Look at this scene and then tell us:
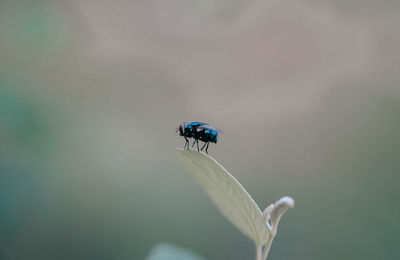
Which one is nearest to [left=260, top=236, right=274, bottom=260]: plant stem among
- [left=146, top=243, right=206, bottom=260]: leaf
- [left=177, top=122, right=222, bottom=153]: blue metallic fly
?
[left=146, top=243, right=206, bottom=260]: leaf

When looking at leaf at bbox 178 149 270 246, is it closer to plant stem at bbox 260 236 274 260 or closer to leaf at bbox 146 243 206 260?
plant stem at bbox 260 236 274 260

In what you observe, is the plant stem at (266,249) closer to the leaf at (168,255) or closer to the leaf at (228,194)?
the leaf at (228,194)

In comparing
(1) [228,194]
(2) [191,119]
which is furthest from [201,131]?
(2) [191,119]

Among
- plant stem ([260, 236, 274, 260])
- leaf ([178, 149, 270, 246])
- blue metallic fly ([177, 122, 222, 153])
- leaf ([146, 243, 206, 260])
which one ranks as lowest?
leaf ([146, 243, 206, 260])

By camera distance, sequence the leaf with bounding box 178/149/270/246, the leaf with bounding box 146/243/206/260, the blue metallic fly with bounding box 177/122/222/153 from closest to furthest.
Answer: the leaf with bounding box 178/149/270/246, the leaf with bounding box 146/243/206/260, the blue metallic fly with bounding box 177/122/222/153

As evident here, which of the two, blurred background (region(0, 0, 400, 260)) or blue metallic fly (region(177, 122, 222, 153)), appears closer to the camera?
blue metallic fly (region(177, 122, 222, 153))

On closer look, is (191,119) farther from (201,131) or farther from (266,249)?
(266,249)

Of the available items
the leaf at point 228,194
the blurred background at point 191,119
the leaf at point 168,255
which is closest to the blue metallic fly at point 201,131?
the leaf at point 168,255

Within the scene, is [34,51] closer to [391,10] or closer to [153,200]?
[153,200]
